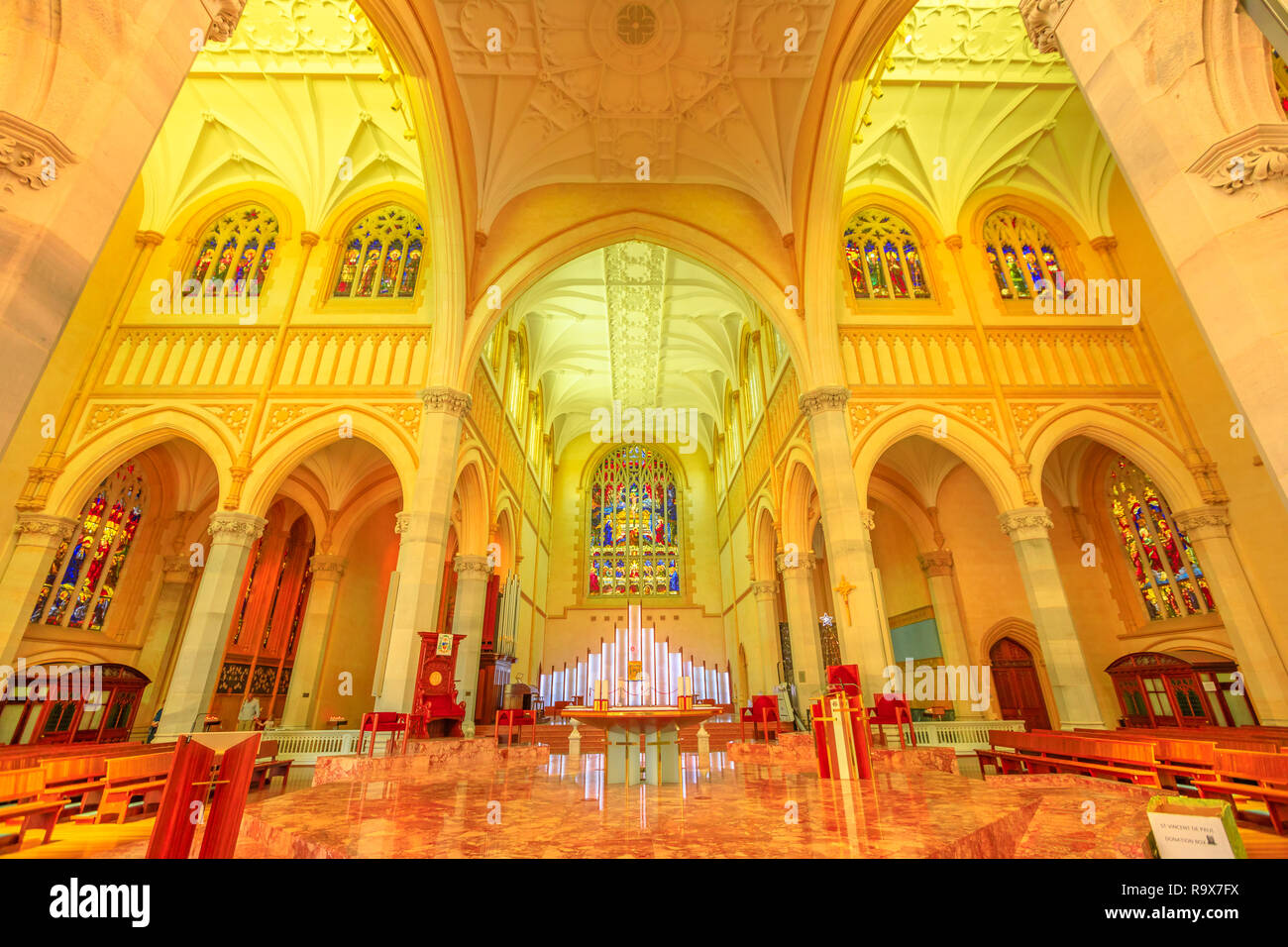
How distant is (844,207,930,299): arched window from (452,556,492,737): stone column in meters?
11.6

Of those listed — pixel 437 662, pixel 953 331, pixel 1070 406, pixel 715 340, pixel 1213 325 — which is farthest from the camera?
pixel 715 340

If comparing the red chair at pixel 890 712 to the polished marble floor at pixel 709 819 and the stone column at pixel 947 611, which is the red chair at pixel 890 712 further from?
the stone column at pixel 947 611

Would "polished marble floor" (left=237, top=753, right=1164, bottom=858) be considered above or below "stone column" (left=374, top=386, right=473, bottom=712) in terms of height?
below

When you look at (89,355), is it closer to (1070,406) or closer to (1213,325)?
(1213,325)

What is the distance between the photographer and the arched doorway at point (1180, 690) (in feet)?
33.8

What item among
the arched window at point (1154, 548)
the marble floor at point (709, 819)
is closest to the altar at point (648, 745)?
the marble floor at point (709, 819)

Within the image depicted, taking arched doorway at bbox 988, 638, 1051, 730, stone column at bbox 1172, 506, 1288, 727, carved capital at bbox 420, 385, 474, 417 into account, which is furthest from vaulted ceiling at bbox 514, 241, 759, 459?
arched doorway at bbox 988, 638, 1051, 730

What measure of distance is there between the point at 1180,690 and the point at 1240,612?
2.31 m

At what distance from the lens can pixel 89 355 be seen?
11305mm

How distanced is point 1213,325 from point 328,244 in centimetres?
1573

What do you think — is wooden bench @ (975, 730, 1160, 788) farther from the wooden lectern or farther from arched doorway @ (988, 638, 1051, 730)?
the wooden lectern

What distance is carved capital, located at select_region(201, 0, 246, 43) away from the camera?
4.02m

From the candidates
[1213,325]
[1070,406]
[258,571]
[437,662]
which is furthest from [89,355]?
[1070,406]
